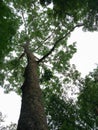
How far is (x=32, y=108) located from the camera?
7.43 metres

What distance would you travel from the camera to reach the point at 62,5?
8125 millimetres

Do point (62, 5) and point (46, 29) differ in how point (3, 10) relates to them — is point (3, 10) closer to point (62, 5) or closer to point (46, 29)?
point (62, 5)

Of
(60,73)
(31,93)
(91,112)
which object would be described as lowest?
(31,93)

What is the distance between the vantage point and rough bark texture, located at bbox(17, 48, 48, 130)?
6.57 m

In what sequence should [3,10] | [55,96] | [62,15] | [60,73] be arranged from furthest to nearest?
[60,73]
[55,96]
[62,15]
[3,10]

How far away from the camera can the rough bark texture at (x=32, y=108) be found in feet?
21.5

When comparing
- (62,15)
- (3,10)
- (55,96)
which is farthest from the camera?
(55,96)

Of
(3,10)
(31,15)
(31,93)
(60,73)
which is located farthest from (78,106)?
(3,10)

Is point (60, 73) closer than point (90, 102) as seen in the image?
No

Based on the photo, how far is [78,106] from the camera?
1873cm

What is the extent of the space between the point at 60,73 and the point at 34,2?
6.01m

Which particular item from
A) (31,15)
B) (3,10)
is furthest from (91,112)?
(3,10)

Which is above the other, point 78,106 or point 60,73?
point 60,73

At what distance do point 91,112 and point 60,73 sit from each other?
13.9 ft
